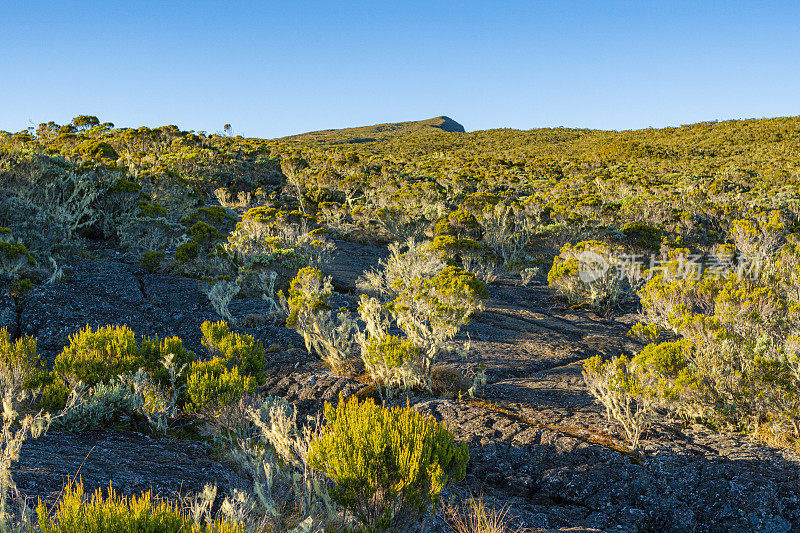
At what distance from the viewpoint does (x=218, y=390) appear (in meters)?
4.85

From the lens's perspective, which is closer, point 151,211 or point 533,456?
point 533,456

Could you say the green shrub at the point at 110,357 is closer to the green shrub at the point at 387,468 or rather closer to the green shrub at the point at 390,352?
the green shrub at the point at 390,352

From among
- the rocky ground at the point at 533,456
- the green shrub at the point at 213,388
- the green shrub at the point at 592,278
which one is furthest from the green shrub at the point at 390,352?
the green shrub at the point at 592,278

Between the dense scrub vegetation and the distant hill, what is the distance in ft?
91.5

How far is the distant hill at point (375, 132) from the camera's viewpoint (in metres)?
53.5

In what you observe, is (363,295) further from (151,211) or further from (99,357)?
(151,211)

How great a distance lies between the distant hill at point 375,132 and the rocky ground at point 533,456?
152ft

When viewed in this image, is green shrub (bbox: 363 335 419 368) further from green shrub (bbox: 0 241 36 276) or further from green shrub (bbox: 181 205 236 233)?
green shrub (bbox: 181 205 236 233)

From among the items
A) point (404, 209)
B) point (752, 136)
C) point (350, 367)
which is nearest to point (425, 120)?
point (752, 136)

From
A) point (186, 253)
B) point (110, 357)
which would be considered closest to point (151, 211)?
point (186, 253)

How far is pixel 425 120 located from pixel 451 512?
82.8 metres

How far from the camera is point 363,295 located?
6887 millimetres

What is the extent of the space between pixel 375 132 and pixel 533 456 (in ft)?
199

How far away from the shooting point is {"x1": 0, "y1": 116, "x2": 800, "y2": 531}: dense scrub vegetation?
118 inches
